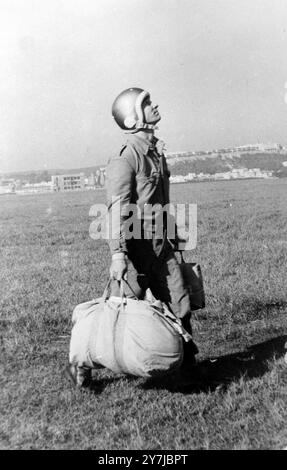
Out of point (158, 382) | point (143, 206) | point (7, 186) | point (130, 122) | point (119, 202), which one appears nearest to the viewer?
point (119, 202)

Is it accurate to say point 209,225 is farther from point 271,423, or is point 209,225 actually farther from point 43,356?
point 271,423

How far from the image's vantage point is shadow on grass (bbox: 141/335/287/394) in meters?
4.58

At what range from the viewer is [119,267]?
4.19m

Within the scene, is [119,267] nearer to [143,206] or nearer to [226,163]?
[143,206]

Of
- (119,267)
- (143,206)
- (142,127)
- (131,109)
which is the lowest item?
(119,267)

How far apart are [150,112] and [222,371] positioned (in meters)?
2.56

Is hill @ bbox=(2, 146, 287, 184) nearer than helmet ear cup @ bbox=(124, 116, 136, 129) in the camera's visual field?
No

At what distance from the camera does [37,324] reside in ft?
21.9

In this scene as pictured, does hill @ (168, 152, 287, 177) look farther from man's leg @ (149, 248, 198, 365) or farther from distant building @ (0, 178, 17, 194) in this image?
man's leg @ (149, 248, 198, 365)

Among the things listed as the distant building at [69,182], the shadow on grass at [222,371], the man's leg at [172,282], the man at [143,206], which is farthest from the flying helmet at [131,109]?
the distant building at [69,182]

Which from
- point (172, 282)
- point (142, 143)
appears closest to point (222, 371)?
point (172, 282)

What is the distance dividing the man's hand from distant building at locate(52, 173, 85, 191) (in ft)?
282

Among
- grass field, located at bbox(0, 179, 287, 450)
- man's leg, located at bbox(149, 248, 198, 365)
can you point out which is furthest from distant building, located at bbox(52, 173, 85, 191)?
man's leg, located at bbox(149, 248, 198, 365)
